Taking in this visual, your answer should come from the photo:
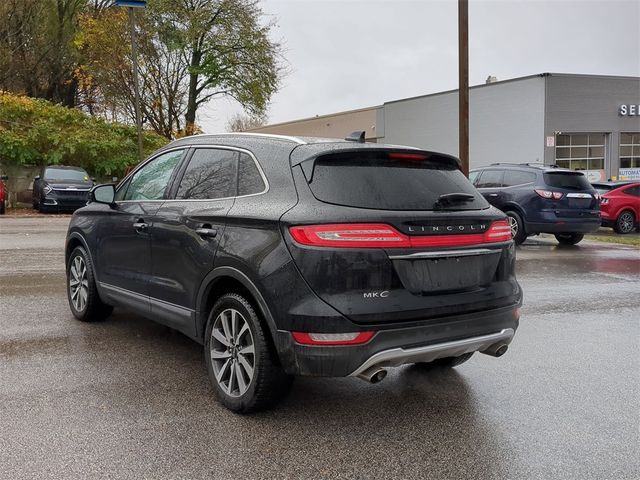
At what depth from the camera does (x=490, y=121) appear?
106 ft

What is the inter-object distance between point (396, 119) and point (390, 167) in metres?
36.7

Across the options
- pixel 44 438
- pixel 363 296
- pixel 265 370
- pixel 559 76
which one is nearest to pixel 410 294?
pixel 363 296

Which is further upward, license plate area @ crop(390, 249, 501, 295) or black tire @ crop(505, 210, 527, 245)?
license plate area @ crop(390, 249, 501, 295)

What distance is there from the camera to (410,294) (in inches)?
140

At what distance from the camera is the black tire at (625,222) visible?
18438 mm

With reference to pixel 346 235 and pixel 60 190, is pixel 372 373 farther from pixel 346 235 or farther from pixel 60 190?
pixel 60 190

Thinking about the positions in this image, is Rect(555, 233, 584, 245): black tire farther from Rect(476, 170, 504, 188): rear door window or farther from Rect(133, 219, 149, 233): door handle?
Rect(133, 219, 149, 233): door handle

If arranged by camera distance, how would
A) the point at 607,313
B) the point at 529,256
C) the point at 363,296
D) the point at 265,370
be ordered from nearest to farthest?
the point at 363,296, the point at 265,370, the point at 607,313, the point at 529,256

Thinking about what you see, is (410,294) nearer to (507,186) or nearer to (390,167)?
(390,167)

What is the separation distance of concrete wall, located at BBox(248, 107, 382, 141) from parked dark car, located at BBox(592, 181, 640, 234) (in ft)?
72.4

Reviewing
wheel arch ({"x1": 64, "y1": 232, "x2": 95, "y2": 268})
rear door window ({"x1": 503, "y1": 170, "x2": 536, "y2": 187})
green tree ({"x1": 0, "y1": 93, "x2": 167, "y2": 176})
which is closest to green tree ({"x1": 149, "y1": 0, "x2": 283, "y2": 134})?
green tree ({"x1": 0, "y1": 93, "x2": 167, "y2": 176})

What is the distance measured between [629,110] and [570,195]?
70.3 ft

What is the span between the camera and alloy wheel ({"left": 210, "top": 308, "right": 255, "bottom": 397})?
3844mm

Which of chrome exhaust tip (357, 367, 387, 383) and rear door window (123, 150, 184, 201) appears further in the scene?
rear door window (123, 150, 184, 201)
